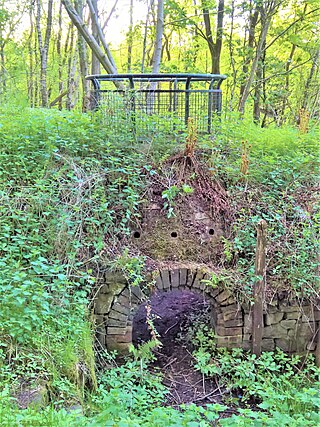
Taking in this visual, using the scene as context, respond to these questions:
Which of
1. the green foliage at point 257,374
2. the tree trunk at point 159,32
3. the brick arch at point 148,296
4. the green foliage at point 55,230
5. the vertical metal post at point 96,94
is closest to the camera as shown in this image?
the green foliage at point 55,230

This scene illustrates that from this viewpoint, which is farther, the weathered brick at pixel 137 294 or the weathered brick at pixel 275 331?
the weathered brick at pixel 275 331

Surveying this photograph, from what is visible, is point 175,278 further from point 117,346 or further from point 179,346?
point 179,346

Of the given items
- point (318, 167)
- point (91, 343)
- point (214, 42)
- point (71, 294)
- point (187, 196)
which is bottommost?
point (91, 343)

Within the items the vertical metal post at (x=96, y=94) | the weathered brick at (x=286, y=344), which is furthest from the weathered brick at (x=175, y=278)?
the vertical metal post at (x=96, y=94)

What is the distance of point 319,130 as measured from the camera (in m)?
6.52

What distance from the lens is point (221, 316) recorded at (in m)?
4.70

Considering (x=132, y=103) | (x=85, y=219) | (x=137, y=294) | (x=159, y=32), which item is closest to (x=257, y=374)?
(x=137, y=294)

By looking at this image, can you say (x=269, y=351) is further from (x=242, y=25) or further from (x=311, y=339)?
(x=242, y=25)

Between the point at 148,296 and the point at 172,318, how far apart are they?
1.63 metres

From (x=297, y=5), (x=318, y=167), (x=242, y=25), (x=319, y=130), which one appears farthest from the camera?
(x=242, y=25)

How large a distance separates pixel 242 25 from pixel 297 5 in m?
1.49

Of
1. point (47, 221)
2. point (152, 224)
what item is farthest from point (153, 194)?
point (47, 221)

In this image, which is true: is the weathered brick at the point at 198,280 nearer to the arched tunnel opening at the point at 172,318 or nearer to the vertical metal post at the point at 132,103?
the arched tunnel opening at the point at 172,318

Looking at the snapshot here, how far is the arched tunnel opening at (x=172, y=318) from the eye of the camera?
5277 millimetres
